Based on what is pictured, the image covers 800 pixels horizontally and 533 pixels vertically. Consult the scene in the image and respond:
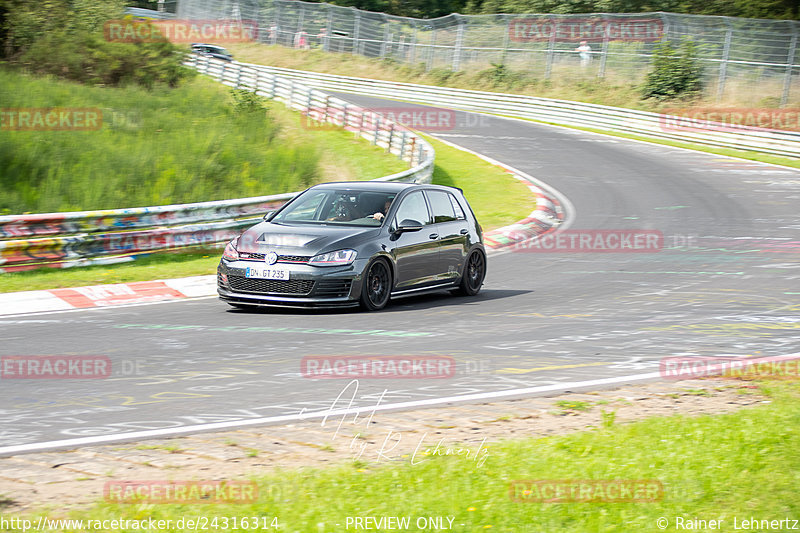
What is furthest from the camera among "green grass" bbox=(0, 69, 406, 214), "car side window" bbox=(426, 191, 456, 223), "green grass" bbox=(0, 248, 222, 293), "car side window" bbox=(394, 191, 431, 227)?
"green grass" bbox=(0, 69, 406, 214)

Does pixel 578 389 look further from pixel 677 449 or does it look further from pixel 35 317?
pixel 35 317

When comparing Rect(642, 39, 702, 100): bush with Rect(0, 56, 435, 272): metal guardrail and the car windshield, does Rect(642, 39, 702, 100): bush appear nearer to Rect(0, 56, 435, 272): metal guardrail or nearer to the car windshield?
Rect(0, 56, 435, 272): metal guardrail

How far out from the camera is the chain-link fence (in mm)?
36531

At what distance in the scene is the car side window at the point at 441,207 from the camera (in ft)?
42.3

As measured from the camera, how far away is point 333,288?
36.1 ft

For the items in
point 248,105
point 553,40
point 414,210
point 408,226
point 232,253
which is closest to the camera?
point 232,253

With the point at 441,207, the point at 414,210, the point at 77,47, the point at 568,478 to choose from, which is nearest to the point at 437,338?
the point at 414,210

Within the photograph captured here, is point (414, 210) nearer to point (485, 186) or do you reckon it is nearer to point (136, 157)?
point (136, 157)

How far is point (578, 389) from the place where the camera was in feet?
24.8

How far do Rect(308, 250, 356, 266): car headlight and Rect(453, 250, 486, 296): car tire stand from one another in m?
2.50

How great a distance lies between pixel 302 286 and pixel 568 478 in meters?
6.26

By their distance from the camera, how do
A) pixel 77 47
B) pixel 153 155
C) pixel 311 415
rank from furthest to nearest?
pixel 77 47 < pixel 153 155 < pixel 311 415

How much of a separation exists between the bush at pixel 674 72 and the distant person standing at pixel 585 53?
11.5 ft

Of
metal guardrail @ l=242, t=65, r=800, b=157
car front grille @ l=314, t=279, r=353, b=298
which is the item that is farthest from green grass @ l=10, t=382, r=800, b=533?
metal guardrail @ l=242, t=65, r=800, b=157
